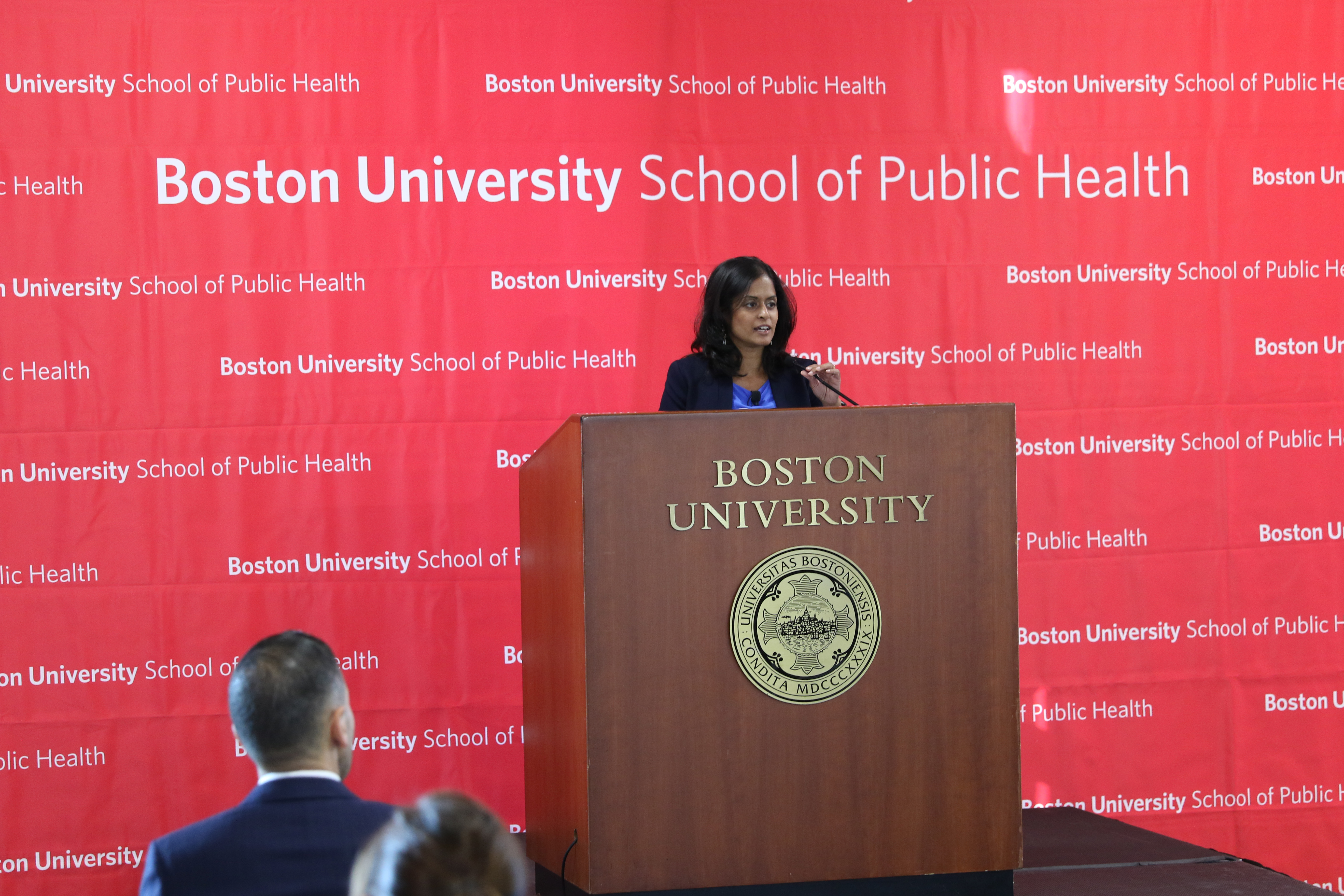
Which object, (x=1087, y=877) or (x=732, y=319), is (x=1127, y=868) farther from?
(x=732, y=319)

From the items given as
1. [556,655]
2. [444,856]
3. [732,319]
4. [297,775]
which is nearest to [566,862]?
[556,655]

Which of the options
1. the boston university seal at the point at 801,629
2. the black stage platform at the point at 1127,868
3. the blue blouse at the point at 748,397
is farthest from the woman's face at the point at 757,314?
the black stage platform at the point at 1127,868

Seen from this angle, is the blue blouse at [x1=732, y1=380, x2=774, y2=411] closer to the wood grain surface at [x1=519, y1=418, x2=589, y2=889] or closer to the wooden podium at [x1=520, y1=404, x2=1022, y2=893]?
the wood grain surface at [x1=519, y1=418, x2=589, y2=889]

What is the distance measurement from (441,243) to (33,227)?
1134 millimetres

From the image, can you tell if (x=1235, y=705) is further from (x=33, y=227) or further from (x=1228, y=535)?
(x=33, y=227)

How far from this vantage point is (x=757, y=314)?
2.69 m

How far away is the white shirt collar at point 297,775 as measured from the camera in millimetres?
1435

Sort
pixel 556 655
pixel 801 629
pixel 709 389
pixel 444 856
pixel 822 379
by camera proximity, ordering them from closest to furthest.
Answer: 1. pixel 444 856
2. pixel 801 629
3. pixel 556 655
4. pixel 822 379
5. pixel 709 389

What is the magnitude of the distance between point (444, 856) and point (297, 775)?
1.95 ft

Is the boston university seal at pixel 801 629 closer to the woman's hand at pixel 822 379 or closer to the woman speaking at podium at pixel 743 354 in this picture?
the woman's hand at pixel 822 379

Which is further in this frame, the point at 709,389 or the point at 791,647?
the point at 709,389

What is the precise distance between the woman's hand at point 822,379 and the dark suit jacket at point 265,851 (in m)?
1.23

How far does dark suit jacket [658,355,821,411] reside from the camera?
8.68 feet

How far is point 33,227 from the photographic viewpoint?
11.3ft
